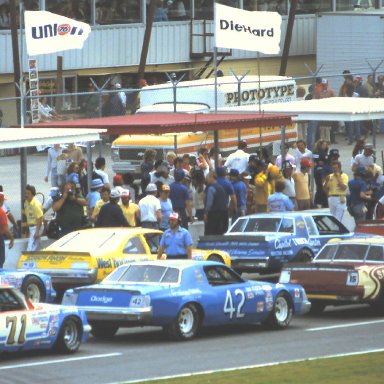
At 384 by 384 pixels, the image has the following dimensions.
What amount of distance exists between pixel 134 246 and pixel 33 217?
312 cm

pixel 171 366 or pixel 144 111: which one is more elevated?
pixel 144 111

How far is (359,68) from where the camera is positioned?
48.0 metres

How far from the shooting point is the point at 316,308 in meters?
22.2

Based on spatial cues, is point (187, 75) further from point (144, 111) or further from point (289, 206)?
point (289, 206)

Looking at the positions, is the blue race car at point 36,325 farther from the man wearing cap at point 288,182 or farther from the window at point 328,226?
the man wearing cap at point 288,182

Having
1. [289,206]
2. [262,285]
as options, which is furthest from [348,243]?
[289,206]

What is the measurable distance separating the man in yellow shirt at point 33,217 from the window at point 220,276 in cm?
582

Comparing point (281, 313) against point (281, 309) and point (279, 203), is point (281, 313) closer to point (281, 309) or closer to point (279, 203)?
point (281, 309)

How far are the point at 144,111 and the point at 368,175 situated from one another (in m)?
6.64

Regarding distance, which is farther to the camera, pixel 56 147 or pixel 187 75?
pixel 187 75

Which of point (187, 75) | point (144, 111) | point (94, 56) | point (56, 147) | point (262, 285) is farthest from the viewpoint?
point (187, 75)

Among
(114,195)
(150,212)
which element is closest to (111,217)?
(114,195)

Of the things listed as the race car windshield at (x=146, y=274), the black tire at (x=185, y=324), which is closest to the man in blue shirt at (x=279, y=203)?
the race car windshield at (x=146, y=274)

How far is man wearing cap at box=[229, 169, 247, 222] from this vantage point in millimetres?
27844
